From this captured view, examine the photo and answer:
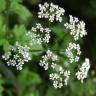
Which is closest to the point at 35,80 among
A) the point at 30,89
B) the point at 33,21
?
the point at 30,89

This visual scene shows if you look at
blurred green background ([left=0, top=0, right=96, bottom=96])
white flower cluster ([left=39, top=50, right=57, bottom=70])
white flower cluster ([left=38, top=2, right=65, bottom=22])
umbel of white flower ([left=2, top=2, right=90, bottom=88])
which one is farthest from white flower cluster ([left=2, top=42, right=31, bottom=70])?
blurred green background ([left=0, top=0, right=96, bottom=96])

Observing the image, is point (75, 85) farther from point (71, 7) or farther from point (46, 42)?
point (46, 42)

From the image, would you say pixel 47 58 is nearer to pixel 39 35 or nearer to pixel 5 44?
pixel 39 35

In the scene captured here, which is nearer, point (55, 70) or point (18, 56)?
point (18, 56)

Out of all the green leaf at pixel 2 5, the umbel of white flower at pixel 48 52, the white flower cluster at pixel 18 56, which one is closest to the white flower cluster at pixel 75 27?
the umbel of white flower at pixel 48 52

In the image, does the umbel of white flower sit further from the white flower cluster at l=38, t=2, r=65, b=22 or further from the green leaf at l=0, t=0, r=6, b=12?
the green leaf at l=0, t=0, r=6, b=12

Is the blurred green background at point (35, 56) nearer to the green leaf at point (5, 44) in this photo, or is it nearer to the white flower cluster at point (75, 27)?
the green leaf at point (5, 44)

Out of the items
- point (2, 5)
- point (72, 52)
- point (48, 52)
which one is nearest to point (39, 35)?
point (48, 52)
